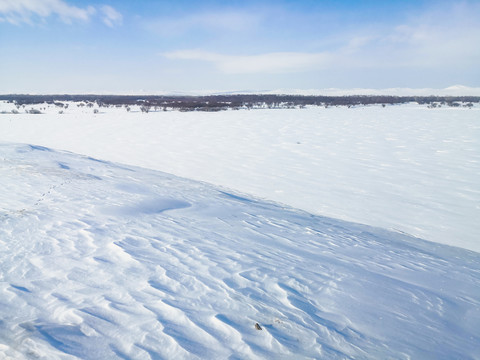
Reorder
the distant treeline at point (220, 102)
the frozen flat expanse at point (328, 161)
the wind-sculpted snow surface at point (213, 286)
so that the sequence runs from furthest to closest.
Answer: the distant treeline at point (220, 102) < the frozen flat expanse at point (328, 161) < the wind-sculpted snow surface at point (213, 286)

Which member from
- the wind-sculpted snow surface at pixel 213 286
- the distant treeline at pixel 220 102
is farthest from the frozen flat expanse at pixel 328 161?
the distant treeline at pixel 220 102

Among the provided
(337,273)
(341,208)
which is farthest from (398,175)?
(337,273)

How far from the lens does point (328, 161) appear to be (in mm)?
11555

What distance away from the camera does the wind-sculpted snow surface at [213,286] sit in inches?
89.6

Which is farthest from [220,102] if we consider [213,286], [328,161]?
→ [213,286]

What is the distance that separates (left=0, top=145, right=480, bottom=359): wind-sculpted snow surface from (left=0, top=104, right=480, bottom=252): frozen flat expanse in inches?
61.4

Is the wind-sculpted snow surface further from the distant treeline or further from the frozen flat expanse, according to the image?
the distant treeline

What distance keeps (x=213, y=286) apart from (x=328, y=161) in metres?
9.19

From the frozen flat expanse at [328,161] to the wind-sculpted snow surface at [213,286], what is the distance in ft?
5.12

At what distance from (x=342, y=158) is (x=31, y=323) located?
10.9 metres

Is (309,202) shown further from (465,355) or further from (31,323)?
(31,323)

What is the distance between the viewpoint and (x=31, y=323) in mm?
2279

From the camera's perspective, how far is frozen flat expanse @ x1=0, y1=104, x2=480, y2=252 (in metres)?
7.07

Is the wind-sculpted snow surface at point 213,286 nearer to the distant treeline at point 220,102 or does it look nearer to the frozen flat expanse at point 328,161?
the frozen flat expanse at point 328,161
